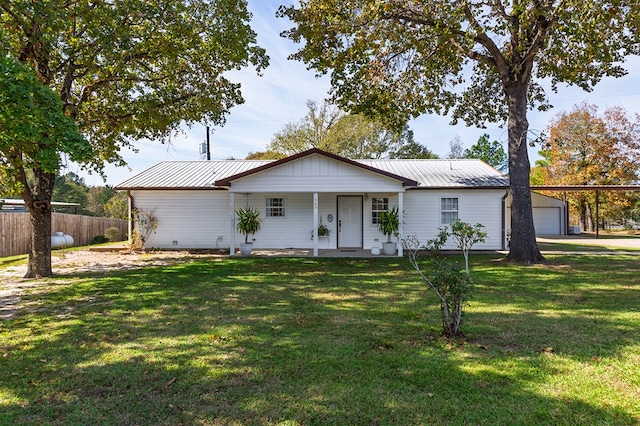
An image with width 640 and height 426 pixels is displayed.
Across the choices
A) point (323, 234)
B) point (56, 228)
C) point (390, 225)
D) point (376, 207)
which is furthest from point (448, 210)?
point (56, 228)

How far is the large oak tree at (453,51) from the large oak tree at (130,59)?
251 centimetres

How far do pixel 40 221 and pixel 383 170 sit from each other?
35.8 ft

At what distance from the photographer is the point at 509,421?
270cm

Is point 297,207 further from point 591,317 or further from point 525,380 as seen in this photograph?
point 525,380

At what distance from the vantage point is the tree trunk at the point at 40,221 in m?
8.85

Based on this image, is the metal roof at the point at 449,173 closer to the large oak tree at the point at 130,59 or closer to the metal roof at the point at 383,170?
the metal roof at the point at 383,170

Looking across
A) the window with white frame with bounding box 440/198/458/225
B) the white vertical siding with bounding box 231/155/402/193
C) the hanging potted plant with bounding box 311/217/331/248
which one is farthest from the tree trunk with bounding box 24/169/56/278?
the window with white frame with bounding box 440/198/458/225

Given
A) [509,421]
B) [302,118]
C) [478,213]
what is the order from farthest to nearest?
[302,118] < [478,213] < [509,421]

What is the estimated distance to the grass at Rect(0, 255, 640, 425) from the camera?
2.85 metres

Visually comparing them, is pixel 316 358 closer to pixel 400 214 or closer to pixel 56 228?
pixel 400 214

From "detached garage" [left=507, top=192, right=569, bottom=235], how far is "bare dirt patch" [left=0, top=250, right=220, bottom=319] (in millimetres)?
24827

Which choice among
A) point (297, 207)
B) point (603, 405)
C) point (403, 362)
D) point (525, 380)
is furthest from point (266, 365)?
point (297, 207)

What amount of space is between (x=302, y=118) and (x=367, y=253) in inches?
916

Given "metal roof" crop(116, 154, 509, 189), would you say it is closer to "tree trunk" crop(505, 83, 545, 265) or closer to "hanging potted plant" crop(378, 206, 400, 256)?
"hanging potted plant" crop(378, 206, 400, 256)
